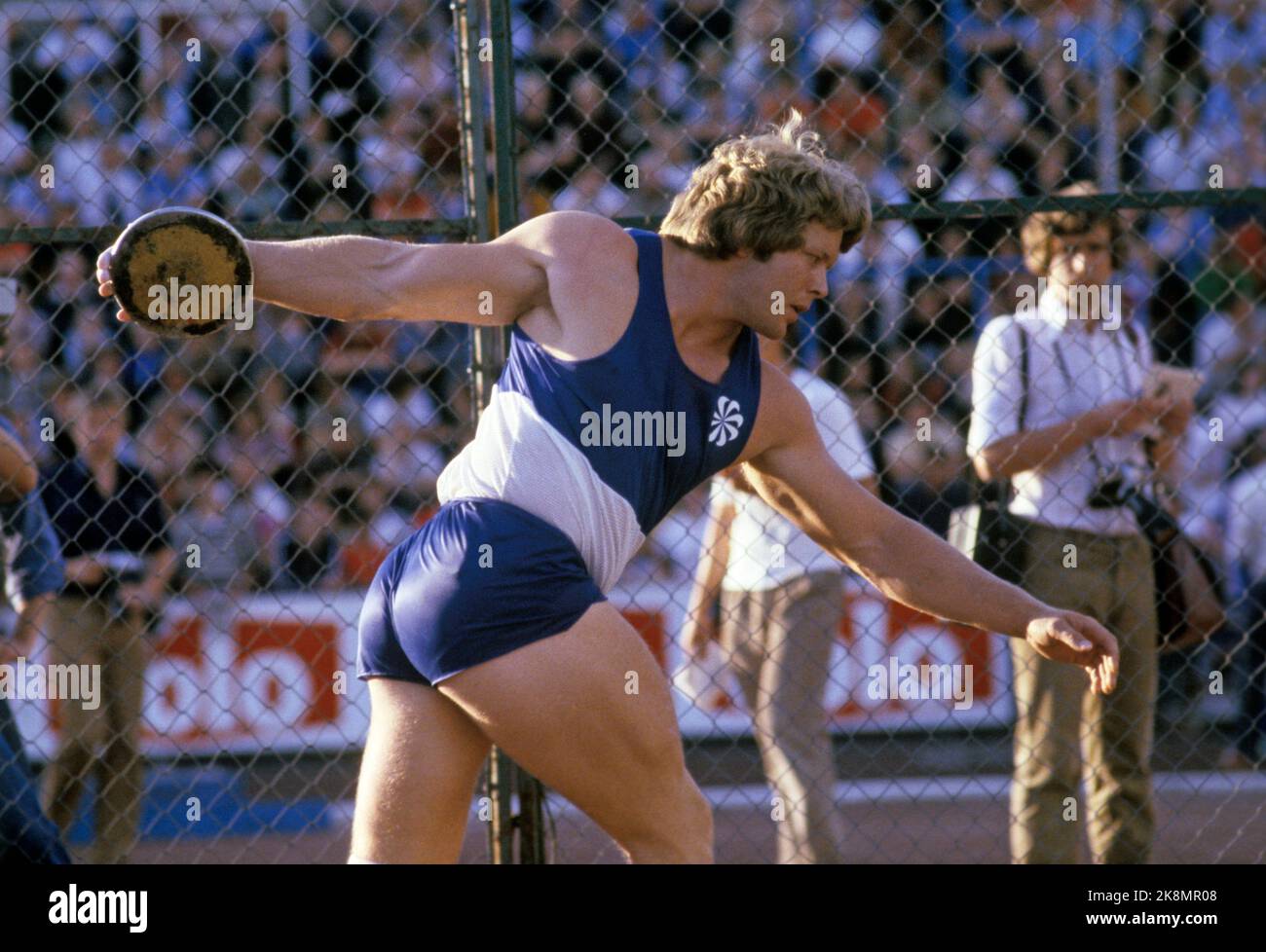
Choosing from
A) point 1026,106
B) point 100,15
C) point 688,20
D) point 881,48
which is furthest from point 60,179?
point 1026,106

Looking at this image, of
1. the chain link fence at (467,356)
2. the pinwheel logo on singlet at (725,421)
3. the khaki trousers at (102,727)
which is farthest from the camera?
the chain link fence at (467,356)

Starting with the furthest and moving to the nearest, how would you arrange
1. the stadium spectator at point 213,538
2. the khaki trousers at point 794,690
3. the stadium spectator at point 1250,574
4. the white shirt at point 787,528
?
the stadium spectator at point 1250,574 < the stadium spectator at point 213,538 < the white shirt at point 787,528 < the khaki trousers at point 794,690

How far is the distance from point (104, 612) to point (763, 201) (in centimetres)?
337

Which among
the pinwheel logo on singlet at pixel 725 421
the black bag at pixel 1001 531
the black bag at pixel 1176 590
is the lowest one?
the black bag at pixel 1176 590

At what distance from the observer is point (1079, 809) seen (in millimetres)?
4406

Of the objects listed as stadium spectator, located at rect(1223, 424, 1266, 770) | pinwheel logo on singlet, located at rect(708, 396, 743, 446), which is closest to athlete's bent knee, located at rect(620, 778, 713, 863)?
pinwheel logo on singlet, located at rect(708, 396, 743, 446)

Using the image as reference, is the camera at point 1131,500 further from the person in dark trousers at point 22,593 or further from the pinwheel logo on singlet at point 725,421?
the person in dark trousers at point 22,593

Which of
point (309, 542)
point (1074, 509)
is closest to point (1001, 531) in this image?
point (1074, 509)

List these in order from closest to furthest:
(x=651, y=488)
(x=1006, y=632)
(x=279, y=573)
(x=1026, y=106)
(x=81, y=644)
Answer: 1. (x=651, y=488)
2. (x=1006, y=632)
3. (x=81, y=644)
4. (x=279, y=573)
5. (x=1026, y=106)

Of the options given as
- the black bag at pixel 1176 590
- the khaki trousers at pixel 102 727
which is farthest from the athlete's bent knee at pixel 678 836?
the khaki trousers at pixel 102 727

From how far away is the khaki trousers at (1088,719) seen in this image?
4.33 metres

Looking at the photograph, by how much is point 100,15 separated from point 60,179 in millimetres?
843

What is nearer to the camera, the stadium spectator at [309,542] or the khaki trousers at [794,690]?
the khaki trousers at [794,690]
